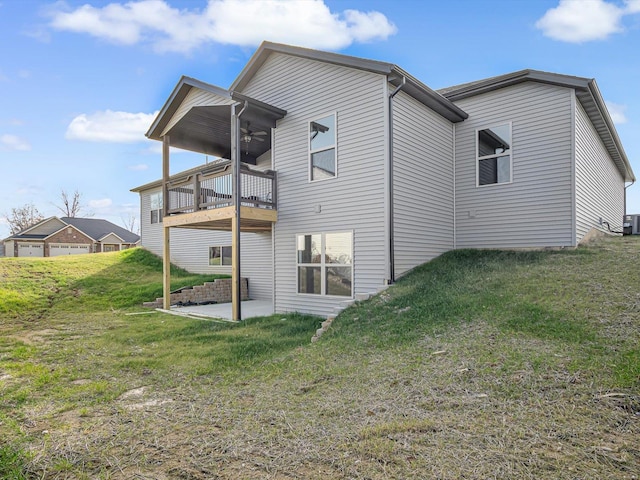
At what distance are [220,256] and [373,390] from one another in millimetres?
12597

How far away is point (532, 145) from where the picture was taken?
9234 mm

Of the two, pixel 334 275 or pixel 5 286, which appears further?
pixel 5 286

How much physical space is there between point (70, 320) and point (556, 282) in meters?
11.3

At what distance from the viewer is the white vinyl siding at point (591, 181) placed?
357 inches

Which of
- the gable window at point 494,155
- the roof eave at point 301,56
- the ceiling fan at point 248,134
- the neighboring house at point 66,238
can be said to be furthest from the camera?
the neighboring house at point 66,238

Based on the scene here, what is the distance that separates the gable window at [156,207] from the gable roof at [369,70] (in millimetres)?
10288

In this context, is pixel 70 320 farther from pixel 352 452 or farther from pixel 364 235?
pixel 352 452

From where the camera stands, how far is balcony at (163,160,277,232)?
9320mm

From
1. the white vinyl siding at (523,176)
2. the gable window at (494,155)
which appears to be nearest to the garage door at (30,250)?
the white vinyl siding at (523,176)

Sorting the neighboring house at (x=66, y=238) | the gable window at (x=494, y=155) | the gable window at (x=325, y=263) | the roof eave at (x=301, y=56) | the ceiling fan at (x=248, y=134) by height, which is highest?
the roof eave at (x=301, y=56)

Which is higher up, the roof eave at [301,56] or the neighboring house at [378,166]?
the roof eave at [301,56]

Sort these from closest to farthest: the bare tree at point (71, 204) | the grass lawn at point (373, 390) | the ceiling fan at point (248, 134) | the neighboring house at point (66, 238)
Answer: the grass lawn at point (373, 390)
the ceiling fan at point (248, 134)
the neighboring house at point (66, 238)
the bare tree at point (71, 204)

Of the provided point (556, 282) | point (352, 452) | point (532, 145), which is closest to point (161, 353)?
point (352, 452)

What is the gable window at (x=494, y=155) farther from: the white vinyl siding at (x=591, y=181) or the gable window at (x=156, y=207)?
the gable window at (x=156, y=207)
